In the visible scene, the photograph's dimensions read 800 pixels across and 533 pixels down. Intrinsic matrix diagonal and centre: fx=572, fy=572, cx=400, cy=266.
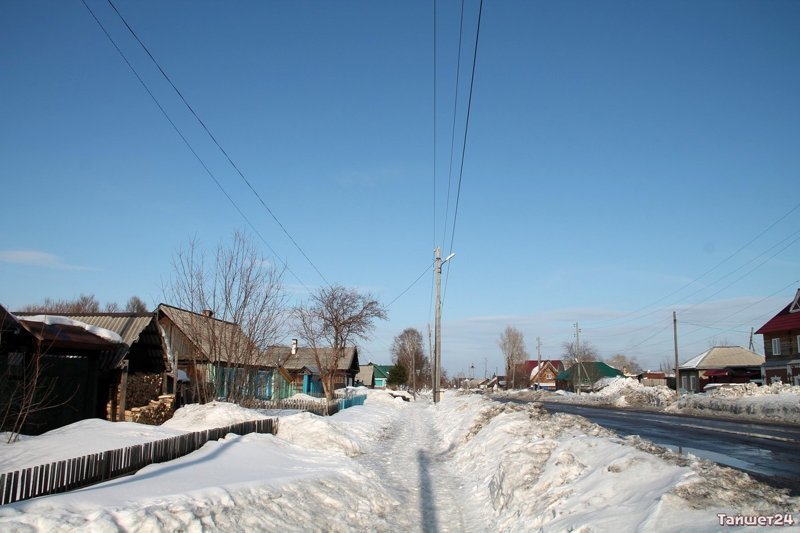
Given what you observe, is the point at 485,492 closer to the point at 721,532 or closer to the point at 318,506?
the point at 318,506

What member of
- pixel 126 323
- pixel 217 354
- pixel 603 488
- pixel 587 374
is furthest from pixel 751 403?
pixel 587 374

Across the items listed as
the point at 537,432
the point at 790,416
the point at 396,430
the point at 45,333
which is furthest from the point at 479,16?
the point at 790,416

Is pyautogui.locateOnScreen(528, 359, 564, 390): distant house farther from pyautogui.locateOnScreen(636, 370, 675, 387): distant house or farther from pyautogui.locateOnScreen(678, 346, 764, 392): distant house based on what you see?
pyautogui.locateOnScreen(678, 346, 764, 392): distant house

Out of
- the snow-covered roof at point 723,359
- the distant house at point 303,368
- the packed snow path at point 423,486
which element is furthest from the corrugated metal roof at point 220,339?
the snow-covered roof at point 723,359

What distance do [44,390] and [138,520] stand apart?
31.8ft

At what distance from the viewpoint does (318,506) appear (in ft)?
28.6

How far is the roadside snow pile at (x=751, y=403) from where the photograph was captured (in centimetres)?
2773

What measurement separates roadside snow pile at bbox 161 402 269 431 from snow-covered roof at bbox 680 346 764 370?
192ft

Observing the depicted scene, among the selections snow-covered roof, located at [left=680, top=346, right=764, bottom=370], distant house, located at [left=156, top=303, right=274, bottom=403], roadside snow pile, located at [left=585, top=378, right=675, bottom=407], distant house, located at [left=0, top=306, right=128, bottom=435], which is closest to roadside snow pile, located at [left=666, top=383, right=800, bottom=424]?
roadside snow pile, located at [left=585, top=378, right=675, bottom=407]

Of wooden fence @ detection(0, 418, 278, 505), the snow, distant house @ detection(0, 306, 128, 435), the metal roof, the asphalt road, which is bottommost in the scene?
the asphalt road

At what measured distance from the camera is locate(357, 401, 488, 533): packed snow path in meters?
9.01

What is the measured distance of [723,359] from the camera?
62312mm

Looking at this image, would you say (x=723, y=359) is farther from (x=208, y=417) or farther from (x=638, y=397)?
(x=208, y=417)

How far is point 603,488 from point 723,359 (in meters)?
65.0
